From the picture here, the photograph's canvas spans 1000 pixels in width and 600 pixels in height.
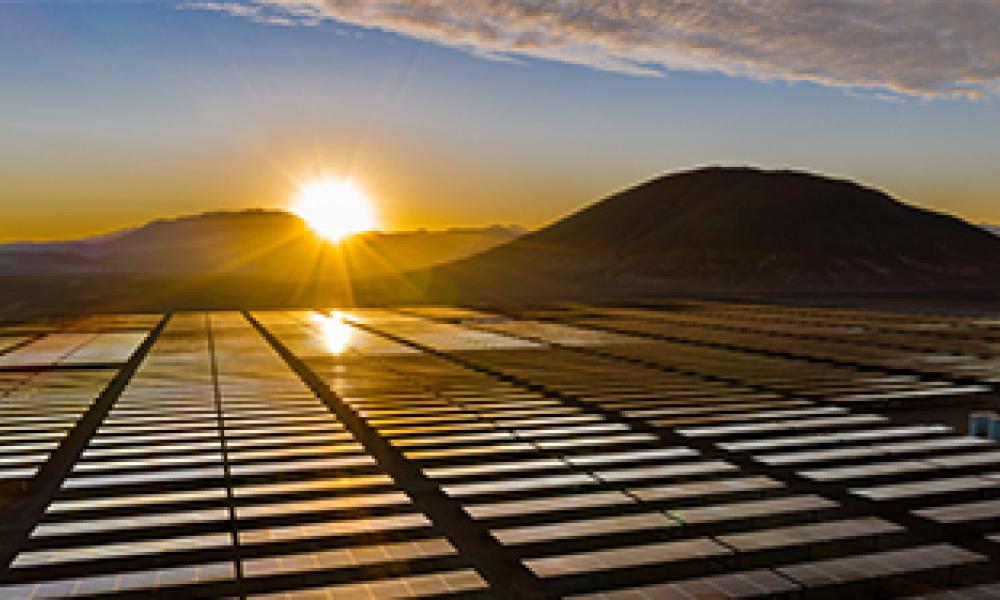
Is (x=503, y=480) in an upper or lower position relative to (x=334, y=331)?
lower

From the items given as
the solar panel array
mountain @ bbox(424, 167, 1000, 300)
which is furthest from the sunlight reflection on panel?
mountain @ bbox(424, 167, 1000, 300)

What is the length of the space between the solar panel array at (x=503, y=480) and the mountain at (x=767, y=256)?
96.0 metres

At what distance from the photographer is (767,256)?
532 feet

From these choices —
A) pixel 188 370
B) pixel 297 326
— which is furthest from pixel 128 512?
pixel 297 326

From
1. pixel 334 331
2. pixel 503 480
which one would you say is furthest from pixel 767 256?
pixel 503 480

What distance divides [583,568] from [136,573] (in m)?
5.59

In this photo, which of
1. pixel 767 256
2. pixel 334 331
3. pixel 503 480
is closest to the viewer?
pixel 503 480

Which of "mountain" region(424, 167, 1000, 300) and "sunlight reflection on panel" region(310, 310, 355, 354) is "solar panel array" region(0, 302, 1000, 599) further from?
"mountain" region(424, 167, 1000, 300)

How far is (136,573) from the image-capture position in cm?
1080

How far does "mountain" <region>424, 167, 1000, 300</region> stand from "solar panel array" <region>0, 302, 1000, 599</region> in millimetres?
95969

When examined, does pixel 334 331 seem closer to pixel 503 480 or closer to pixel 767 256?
pixel 503 480

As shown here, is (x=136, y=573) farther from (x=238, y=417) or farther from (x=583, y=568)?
(x=238, y=417)

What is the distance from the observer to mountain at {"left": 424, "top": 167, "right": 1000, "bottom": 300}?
14925 cm

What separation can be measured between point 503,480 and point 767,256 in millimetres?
155461
